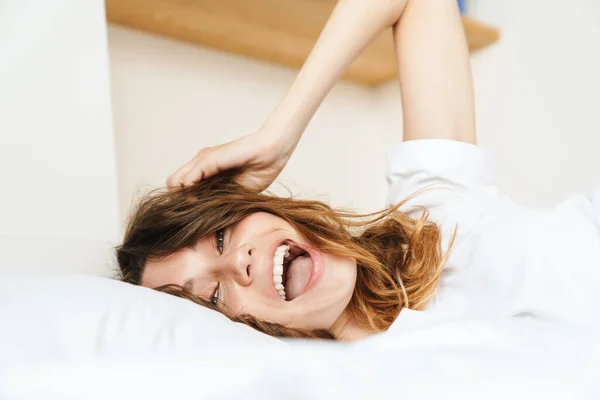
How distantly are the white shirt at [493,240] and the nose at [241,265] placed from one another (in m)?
0.22

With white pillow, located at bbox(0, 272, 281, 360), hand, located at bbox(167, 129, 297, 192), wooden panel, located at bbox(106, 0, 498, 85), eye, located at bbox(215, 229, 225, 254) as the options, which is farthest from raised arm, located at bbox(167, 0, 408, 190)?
white pillow, located at bbox(0, 272, 281, 360)

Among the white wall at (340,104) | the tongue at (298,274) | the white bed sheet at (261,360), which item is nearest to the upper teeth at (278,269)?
the tongue at (298,274)

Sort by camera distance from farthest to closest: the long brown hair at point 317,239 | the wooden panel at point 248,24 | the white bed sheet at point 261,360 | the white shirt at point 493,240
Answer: the wooden panel at point 248,24 < the long brown hair at point 317,239 < the white shirt at point 493,240 < the white bed sheet at point 261,360

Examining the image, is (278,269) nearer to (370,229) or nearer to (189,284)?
(189,284)

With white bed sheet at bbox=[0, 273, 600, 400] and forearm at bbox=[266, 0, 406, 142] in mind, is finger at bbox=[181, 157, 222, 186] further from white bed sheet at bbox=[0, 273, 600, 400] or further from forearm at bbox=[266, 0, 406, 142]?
white bed sheet at bbox=[0, 273, 600, 400]

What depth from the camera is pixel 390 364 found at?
294 mm

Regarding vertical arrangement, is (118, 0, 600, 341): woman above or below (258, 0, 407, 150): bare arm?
below

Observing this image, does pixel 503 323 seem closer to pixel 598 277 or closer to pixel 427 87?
pixel 598 277

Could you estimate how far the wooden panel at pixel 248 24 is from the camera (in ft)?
3.85

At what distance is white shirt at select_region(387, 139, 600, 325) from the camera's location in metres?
0.71

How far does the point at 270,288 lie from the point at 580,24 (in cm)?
111

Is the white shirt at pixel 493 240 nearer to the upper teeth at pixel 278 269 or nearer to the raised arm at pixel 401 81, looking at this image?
the raised arm at pixel 401 81

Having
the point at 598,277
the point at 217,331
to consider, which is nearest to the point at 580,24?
the point at 598,277

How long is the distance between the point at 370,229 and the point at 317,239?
167 mm
